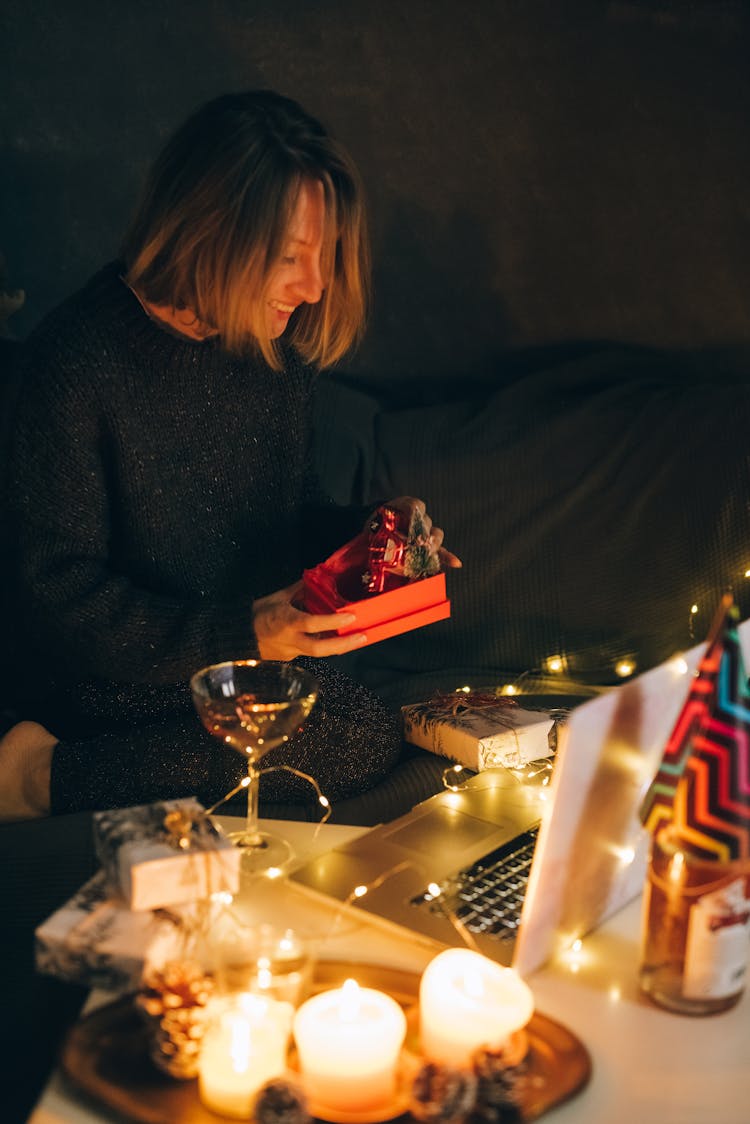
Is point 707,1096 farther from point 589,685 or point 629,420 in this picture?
point 629,420

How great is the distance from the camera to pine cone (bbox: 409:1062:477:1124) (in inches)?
29.5

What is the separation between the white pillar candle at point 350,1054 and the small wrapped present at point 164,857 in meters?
0.17

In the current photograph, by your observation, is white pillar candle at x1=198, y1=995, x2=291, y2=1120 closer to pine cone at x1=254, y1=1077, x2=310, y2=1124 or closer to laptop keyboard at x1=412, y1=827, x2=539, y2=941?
pine cone at x1=254, y1=1077, x2=310, y2=1124

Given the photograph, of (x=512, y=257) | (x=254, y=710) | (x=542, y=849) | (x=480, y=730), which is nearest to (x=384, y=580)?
(x=480, y=730)

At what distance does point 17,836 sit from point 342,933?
→ 0.68 metres

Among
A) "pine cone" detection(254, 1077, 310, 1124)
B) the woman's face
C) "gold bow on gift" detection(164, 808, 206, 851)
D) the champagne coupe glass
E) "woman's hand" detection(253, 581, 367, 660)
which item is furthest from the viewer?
the woman's face

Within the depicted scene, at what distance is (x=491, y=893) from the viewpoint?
108 centimetres

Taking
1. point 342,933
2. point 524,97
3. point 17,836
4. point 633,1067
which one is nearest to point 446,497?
point 524,97

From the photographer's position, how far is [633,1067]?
845mm

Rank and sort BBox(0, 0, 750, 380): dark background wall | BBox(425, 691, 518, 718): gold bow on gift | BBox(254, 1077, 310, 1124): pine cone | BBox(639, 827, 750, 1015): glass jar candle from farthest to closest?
BBox(0, 0, 750, 380): dark background wall
BBox(425, 691, 518, 718): gold bow on gift
BBox(639, 827, 750, 1015): glass jar candle
BBox(254, 1077, 310, 1124): pine cone

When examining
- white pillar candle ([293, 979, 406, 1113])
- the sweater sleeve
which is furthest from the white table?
the sweater sleeve

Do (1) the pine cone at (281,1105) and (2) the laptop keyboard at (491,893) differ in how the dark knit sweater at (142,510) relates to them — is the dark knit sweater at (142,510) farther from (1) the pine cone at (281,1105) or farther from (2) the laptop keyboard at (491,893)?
(1) the pine cone at (281,1105)

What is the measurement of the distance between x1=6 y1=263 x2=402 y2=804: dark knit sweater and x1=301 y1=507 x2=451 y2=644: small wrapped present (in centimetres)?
13

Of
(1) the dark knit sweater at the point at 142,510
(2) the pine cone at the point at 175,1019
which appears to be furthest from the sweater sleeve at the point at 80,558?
(2) the pine cone at the point at 175,1019
